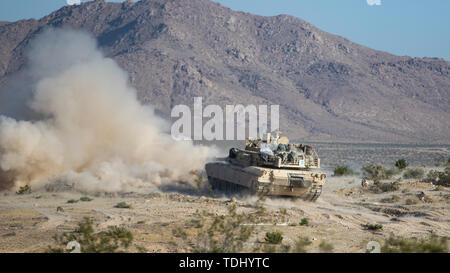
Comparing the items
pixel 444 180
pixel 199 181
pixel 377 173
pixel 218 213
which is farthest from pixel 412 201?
pixel 377 173

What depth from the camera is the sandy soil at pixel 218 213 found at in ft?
49.2

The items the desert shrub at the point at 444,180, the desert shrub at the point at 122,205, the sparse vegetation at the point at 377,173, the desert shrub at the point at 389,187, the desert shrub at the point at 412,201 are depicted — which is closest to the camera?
the desert shrub at the point at 122,205

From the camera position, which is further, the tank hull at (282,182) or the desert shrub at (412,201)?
the desert shrub at (412,201)

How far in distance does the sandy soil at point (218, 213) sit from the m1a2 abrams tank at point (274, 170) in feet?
2.09

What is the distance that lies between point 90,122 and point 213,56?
409ft

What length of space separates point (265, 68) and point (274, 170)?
139 metres

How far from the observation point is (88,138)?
31250 millimetres

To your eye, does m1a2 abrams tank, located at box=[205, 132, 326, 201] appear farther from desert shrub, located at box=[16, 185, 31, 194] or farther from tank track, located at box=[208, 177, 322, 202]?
desert shrub, located at box=[16, 185, 31, 194]

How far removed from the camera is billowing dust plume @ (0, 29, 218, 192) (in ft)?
89.5

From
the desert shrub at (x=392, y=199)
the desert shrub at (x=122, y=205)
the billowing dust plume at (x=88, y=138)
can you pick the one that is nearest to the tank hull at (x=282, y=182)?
the desert shrub at (x=392, y=199)

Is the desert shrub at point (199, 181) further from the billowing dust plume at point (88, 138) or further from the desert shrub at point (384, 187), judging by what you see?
the desert shrub at point (384, 187)

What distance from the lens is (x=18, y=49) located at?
466 ft

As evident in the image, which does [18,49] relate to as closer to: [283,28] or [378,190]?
[283,28]
